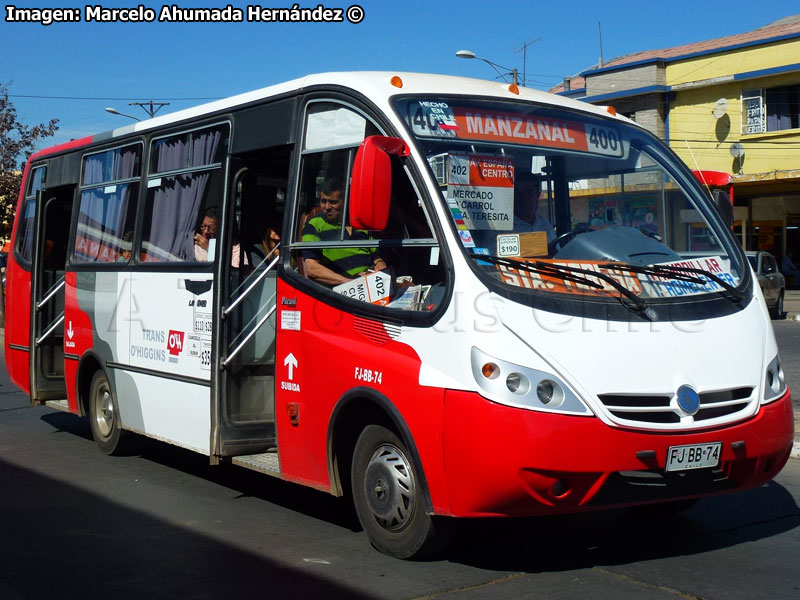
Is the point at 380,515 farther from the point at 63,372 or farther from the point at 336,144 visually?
the point at 63,372

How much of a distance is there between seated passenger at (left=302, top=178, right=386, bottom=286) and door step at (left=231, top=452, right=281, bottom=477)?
1.32 m

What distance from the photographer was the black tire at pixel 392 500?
539 cm

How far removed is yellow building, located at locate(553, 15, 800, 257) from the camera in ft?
103

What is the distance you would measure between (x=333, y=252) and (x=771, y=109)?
2847 centimetres

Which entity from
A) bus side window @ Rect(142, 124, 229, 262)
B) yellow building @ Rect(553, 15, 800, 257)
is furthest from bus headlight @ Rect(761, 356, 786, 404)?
yellow building @ Rect(553, 15, 800, 257)

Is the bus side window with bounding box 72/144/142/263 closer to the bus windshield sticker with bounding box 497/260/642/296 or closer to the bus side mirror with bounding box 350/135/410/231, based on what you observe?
the bus side mirror with bounding box 350/135/410/231

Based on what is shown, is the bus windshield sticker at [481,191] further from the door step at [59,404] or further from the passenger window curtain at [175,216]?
the door step at [59,404]

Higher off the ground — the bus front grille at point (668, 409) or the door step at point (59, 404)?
the bus front grille at point (668, 409)

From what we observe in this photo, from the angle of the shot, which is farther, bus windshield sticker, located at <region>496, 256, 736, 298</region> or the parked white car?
the parked white car

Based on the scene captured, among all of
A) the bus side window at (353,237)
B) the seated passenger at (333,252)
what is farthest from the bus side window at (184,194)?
the seated passenger at (333,252)

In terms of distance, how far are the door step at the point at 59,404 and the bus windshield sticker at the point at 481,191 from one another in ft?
19.1

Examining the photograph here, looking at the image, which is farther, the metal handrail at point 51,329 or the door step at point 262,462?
the metal handrail at point 51,329

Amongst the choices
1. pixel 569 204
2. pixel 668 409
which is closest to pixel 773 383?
pixel 668 409

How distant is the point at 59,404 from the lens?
33.8 ft
